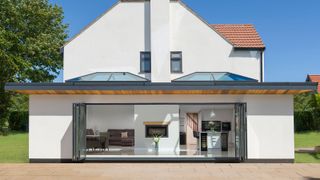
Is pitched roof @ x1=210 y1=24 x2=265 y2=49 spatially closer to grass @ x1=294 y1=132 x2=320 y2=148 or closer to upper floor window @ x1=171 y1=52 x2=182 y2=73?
upper floor window @ x1=171 y1=52 x2=182 y2=73

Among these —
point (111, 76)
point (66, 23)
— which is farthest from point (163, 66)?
point (66, 23)

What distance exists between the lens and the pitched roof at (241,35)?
950 inches

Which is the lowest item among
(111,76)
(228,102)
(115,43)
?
(228,102)

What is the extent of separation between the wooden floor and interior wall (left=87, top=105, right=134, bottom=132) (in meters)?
11.3

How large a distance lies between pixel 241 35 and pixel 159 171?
46.9ft

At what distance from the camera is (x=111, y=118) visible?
26891 mm

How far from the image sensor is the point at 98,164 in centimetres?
1541

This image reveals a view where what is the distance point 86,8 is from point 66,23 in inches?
542

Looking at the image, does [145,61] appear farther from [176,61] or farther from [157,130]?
[157,130]

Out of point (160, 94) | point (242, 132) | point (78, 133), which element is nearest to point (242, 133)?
point (242, 132)

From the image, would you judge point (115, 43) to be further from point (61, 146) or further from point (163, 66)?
point (61, 146)

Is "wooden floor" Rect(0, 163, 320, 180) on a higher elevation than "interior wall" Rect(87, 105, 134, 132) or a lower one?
lower

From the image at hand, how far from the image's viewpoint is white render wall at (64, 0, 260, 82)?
23281 mm

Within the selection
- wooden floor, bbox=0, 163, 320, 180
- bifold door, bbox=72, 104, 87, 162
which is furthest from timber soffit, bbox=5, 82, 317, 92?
wooden floor, bbox=0, 163, 320, 180
